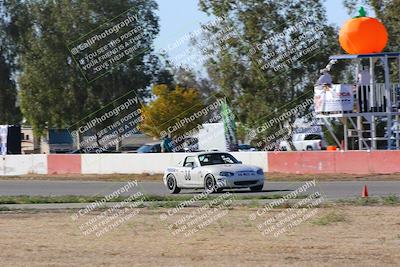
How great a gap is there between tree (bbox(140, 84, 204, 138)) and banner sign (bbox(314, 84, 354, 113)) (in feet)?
82.4

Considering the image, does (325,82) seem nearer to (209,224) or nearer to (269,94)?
(269,94)

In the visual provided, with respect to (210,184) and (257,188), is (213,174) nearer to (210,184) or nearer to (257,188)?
(210,184)

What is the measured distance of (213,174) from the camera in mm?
24953

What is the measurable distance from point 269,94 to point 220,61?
289 centimetres

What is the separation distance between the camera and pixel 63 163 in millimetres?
40344

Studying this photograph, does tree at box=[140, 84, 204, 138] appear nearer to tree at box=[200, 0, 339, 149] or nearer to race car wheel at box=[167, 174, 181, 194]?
tree at box=[200, 0, 339, 149]

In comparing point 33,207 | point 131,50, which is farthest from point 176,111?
point 33,207

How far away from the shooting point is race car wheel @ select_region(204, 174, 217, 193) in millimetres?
24938

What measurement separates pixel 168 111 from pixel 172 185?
3411 centimetres

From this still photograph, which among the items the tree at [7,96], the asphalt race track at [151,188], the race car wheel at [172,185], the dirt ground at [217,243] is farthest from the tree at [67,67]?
the dirt ground at [217,243]
